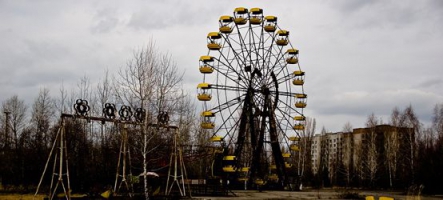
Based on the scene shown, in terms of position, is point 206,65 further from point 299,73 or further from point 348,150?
point 348,150

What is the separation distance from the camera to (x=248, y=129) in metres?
44.6

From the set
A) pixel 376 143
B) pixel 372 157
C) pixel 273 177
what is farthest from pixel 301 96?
pixel 376 143

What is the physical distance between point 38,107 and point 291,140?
31.5m

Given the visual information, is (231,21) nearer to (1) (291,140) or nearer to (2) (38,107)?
(1) (291,140)

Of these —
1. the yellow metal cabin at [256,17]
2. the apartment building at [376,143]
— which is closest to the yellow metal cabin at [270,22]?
the yellow metal cabin at [256,17]

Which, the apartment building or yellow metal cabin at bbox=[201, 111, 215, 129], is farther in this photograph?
the apartment building

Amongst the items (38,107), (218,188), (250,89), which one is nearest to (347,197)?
(218,188)

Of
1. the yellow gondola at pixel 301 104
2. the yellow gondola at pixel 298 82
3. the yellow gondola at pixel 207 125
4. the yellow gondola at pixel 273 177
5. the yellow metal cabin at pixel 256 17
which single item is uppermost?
the yellow metal cabin at pixel 256 17

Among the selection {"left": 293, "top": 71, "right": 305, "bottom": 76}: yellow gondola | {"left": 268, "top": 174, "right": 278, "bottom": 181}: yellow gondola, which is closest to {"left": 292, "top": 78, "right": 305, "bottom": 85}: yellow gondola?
{"left": 293, "top": 71, "right": 305, "bottom": 76}: yellow gondola

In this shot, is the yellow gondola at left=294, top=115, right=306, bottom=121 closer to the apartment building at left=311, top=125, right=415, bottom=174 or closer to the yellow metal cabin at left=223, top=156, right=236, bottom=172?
the yellow metal cabin at left=223, top=156, right=236, bottom=172

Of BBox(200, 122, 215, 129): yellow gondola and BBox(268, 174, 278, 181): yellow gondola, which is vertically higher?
BBox(200, 122, 215, 129): yellow gondola

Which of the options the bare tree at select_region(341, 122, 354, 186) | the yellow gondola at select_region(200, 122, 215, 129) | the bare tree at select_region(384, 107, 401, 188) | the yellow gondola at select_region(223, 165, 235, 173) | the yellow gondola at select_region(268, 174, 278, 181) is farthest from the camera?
the bare tree at select_region(341, 122, 354, 186)

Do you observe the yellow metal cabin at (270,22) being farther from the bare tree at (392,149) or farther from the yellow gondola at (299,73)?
the bare tree at (392,149)

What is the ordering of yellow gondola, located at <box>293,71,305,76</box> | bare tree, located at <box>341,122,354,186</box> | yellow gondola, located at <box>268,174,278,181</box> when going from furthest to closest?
bare tree, located at <box>341,122,354,186</box>, yellow gondola, located at <box>268,174,278,181</box>, yellow gondola, located at <box>293,71,305,76</box>
